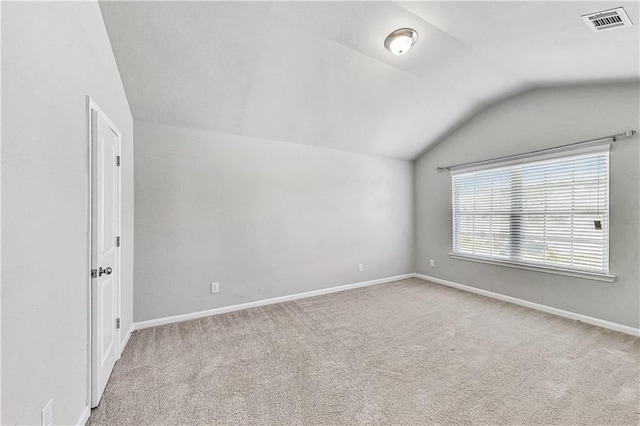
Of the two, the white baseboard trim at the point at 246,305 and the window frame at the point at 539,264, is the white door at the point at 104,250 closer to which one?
the white baseboard trim at the point at 246,305

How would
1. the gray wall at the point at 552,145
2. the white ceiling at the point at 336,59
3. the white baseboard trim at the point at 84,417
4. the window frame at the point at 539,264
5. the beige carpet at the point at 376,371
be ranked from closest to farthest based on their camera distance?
1. the white baseboard trim at the point at 84,417
2. the beige carpet at the point at 376,371
3. the white ceiling at the point at 336,59
4. the gray wall at the point at 552,145
5. the window frame at the point at 539,264

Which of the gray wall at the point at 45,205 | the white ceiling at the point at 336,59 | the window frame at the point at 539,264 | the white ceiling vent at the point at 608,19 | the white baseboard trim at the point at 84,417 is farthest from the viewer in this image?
the window frame at the point at 539,264

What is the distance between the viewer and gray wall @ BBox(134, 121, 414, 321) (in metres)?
3.00

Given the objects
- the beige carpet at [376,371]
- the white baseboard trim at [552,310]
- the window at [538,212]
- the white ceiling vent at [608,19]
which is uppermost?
the white ceiling vent at [608,19]

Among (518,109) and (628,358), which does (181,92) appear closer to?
(518,109)

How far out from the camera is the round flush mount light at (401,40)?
2.35m

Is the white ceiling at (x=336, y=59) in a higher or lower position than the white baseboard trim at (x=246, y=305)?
higher

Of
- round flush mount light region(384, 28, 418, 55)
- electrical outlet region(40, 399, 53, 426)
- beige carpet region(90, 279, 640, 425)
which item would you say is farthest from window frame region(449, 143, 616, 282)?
electrical outlet region(40, 399, 53, 426)

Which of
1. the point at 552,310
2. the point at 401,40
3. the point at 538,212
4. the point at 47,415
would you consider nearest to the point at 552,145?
the point at 538,212

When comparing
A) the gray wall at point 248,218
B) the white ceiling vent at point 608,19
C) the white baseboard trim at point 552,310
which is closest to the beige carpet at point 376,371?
the white baseboard trim at point 552,310

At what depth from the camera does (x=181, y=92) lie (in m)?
2.76

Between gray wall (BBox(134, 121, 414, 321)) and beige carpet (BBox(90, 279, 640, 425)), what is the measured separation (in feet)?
1.66

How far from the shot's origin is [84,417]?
159 cm

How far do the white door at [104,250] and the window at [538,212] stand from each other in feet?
15.2
